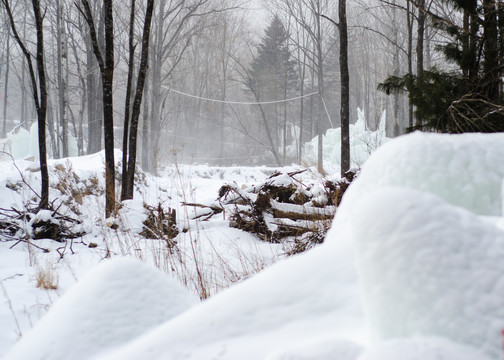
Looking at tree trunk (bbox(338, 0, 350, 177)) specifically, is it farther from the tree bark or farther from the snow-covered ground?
the snow-covered ground

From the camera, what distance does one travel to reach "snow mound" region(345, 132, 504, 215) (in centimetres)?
96

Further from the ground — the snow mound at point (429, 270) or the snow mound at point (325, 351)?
the snow mound at point (429, 270)

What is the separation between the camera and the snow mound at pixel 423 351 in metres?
0.51

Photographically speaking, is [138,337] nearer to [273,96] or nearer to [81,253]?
[81,253]

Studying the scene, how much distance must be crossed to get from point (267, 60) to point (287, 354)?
25.2 m

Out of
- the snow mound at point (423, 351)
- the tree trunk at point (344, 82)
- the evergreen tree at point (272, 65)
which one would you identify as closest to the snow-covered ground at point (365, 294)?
the snow mound at point (423, 351)

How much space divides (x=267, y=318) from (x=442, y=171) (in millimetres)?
606

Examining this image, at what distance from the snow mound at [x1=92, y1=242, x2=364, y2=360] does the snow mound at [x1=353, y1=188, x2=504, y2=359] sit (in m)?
0.13

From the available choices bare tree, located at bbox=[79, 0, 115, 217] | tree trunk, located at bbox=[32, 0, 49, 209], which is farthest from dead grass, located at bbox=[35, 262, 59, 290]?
tree trunk, located at bbox=[32, 0, 49, 209]

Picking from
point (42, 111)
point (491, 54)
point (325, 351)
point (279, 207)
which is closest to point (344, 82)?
point (491, 54)

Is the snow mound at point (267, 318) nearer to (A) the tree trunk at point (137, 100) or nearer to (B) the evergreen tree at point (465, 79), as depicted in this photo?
(B) the evergreen tree at point (465, 79)

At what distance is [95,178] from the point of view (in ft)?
23.9

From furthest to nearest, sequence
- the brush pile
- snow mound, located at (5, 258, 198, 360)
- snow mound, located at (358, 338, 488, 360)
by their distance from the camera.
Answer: the brush pile → snow mound, located at (5, 258, 198, 360) → snow mound, located at (358, 338, 488, 360)

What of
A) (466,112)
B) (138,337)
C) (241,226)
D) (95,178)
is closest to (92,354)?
(138,337)
